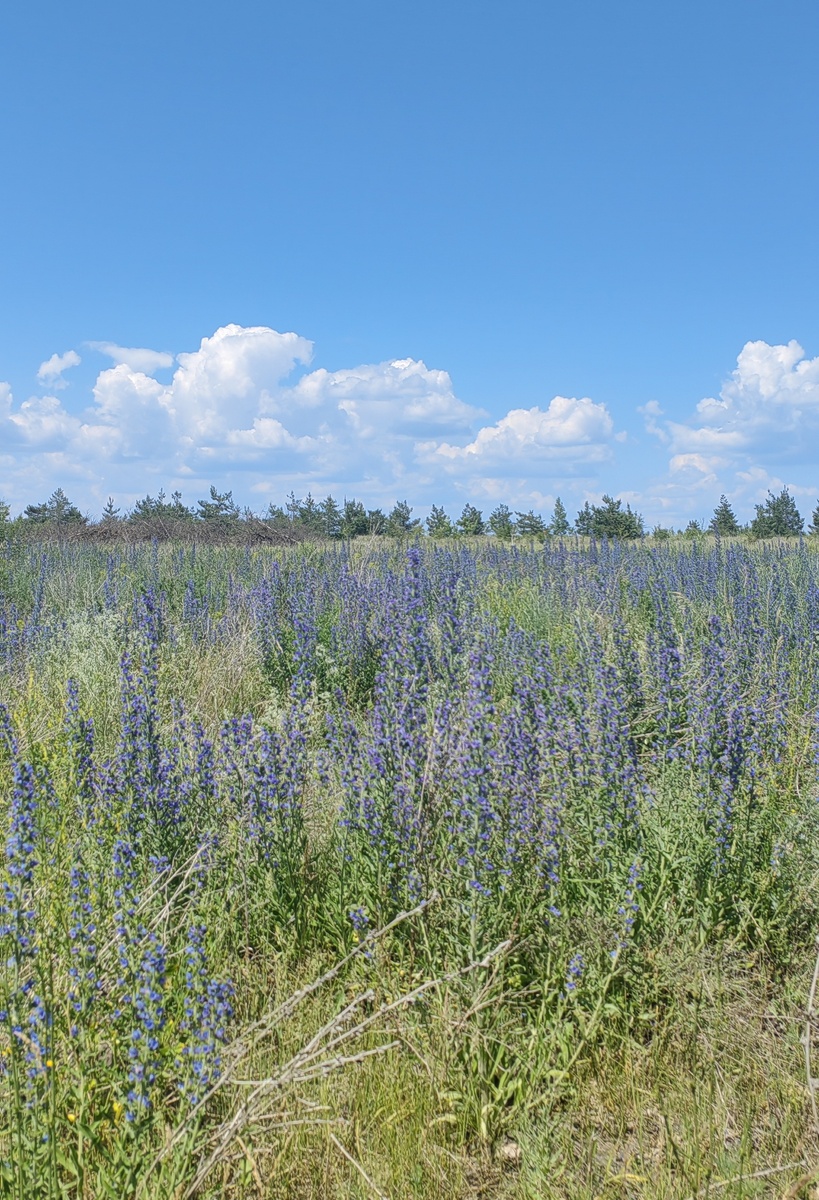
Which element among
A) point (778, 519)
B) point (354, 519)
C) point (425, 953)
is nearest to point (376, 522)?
point (354, 519)

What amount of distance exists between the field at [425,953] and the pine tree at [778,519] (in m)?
20.3

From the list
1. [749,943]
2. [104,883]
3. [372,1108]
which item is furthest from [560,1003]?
[104,883]

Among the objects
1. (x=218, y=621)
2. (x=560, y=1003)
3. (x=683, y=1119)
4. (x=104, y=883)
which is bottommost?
(x=683, y=1119)

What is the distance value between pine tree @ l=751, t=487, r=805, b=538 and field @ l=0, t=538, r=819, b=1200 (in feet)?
66.6

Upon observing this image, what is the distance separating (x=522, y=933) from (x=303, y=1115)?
97 cm

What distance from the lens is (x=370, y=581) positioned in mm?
9453

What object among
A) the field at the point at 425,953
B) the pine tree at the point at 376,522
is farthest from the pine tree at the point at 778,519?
the field at the point at 425,953

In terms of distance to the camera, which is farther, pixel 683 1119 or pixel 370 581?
pixel 370 581

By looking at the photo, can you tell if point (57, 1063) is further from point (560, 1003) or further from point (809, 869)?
point (809, 869)

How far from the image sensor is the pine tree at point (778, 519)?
2317cm

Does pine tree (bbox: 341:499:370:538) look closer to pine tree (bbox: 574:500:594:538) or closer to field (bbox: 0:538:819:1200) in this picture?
pine tree (bbox: 574:500:594:538)

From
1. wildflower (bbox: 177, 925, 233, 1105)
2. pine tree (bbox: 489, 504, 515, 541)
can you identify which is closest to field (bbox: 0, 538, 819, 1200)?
wildflower (bbox: 177, 925, 233, 1105)

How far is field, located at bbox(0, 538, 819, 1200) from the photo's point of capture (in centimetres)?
204

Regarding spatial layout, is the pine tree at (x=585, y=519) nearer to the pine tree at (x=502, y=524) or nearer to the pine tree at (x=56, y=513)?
the pine tree at (x=502, y=524)
